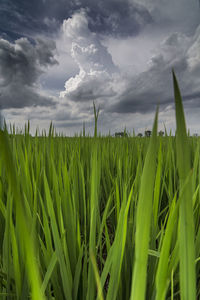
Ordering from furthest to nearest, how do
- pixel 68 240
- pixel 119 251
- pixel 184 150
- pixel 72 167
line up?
pixel 72 167
pixel 68 240
pixel 119 251
pixel 184 150

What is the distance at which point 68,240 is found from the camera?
43 centimetres

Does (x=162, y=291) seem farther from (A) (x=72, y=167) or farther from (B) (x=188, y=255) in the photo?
(A) (x=72, y=167)

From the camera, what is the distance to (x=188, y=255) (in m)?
0.18

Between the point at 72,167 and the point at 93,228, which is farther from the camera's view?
the point at 72,167

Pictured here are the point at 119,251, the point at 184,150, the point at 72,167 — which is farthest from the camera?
the point at 72,167

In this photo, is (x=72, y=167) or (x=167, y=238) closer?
(x=167, y=238)

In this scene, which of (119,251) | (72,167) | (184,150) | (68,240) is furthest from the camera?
(72,167)

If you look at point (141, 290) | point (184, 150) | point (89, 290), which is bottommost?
point (89, 290)

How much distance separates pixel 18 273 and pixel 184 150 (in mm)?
355

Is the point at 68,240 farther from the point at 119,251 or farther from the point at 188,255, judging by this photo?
the point at 188,255

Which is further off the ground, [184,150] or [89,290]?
[184,150]

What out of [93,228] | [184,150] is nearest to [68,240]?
[93,228]

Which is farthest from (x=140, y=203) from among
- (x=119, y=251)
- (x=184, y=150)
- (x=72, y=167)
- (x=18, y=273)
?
(x=72, y=167)

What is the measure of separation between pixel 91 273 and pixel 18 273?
129 millimetres
